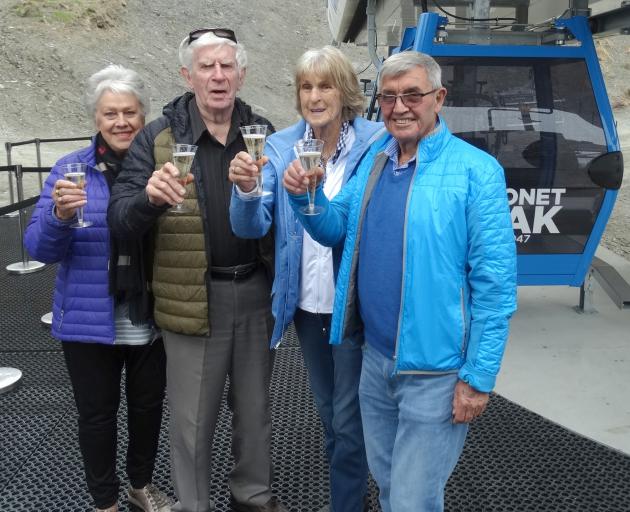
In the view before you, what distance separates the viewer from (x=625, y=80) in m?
27.9

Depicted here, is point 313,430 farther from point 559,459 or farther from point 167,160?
point 167,160

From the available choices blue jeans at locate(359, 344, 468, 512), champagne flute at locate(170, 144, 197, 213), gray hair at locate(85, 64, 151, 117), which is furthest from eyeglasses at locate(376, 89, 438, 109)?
gray hair at locate(85, 64, 151, 117)

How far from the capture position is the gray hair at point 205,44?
240cm

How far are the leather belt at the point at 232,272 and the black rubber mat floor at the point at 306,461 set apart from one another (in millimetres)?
888

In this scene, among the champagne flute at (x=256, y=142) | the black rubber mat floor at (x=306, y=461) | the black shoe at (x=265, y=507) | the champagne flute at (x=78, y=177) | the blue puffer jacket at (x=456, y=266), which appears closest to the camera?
the blue puffer jacket at (x=456, y=266)

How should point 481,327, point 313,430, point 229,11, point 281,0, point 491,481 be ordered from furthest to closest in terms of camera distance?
point 281,0 → point 229,11 → point 313,430 → point 491,481 → point 481,327

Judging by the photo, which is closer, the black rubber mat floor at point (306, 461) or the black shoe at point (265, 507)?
the black shoe at point (265, 507)

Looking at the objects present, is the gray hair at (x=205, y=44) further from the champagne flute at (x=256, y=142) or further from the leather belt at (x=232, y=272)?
the leather belt at (x=232, y=272)

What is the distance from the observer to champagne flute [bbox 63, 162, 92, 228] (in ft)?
7.73

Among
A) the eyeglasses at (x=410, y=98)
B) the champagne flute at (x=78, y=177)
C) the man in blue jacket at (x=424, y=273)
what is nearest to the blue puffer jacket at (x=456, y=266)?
the man in blue jacket at (x=424, y=273)

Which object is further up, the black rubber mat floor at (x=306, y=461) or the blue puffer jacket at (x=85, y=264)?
the blue puffer jacket at (x=85, y=264)

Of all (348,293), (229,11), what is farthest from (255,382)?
(229,11)

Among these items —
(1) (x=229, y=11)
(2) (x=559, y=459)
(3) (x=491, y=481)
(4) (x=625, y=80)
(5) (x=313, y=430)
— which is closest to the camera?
(3) (x=491, y=481)

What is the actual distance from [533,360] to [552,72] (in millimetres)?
1919
